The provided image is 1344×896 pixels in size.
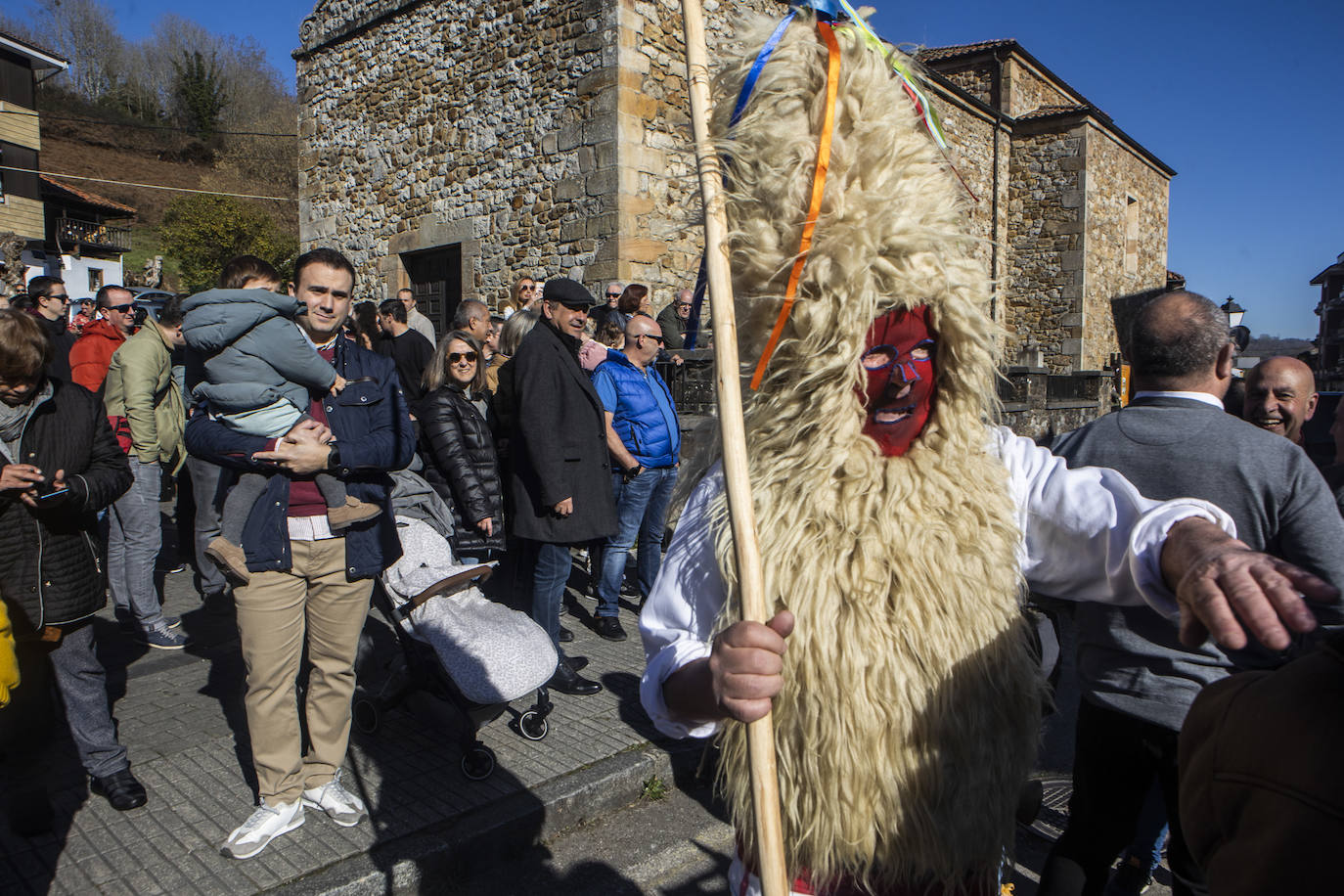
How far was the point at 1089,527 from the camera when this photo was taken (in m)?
1.50

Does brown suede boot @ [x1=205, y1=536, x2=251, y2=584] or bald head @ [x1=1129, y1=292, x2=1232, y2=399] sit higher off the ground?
bald head @ [x1=1129, y1=292, x2=1232, y2=399]

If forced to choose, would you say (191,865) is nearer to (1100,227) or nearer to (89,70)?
(1100,227)

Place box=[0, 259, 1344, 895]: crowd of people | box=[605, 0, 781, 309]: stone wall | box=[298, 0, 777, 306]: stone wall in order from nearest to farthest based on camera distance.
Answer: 1. box=[0, 259, 1344, 895]: crowd of people
2. box=[605, 0, 781, 309]: stone wall
3. box=[298, 0, 777, 306]: stone wall

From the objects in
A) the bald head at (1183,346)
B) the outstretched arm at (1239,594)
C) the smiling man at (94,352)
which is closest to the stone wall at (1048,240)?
the smiling man at (94,352)

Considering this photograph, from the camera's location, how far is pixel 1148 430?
2.44m

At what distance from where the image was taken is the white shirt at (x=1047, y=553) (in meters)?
1.36

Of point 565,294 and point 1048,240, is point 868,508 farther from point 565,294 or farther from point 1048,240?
point 1048,240

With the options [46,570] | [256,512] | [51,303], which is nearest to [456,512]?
[256,512]

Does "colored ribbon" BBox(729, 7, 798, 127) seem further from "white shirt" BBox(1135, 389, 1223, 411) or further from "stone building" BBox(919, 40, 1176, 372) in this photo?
"stone building" BBox(919, 40, 1176, 372)

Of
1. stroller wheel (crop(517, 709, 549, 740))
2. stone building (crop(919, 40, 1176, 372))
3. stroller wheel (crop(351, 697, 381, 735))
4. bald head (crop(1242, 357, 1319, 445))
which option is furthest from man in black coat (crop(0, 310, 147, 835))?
stone building (crop(919, 40, 1176, 372))

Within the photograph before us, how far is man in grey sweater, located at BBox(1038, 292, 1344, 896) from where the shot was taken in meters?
2.22

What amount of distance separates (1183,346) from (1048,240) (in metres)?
20.8

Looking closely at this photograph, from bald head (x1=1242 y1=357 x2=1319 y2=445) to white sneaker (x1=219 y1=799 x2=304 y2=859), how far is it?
4.52 meters

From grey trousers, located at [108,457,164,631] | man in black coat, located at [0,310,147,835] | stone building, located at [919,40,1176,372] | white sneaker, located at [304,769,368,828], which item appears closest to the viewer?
man in black coat, located at [0,310,147,835]
